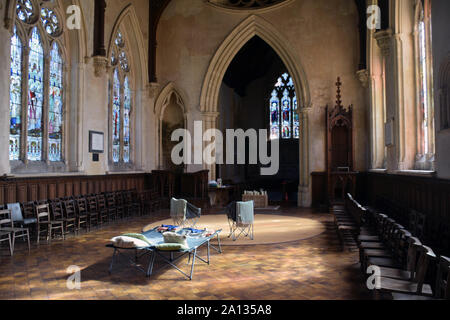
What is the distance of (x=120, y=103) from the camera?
1341 cm

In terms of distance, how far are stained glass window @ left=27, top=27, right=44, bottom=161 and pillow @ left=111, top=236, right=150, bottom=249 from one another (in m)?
5.45

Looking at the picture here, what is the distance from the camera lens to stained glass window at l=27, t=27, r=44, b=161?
921 cm

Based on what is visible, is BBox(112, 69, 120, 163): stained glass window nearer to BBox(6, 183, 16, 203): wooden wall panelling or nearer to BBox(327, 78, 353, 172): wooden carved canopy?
BBox(6, 183, 16, 203): wooden wall panelling

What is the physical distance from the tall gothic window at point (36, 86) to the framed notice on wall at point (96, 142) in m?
0.85

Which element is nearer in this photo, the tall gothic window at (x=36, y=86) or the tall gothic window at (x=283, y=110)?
the tall gothic window at (x=36, y=86)

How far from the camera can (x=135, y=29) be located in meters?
13.9

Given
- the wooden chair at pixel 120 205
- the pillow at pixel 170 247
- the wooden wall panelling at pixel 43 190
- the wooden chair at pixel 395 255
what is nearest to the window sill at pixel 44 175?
the wooden wall panelling at pixel 43 190

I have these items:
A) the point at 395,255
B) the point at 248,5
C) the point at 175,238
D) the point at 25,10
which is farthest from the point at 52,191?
the point at 248,5

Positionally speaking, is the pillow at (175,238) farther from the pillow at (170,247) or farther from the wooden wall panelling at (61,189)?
the wooden wall panelling at (61,189)

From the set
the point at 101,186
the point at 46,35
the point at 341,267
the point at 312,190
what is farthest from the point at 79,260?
the point at 312,190

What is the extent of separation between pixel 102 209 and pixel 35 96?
11.1ft

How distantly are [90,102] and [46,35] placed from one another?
213 cm

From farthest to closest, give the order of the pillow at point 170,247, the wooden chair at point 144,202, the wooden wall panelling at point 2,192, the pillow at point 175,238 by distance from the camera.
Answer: the wooden chair at point 144,202
the wooden wall panelling at point 2,192
the pillow at point 175,238
the pillow at point 170,247

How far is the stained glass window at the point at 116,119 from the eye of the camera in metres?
13.1
